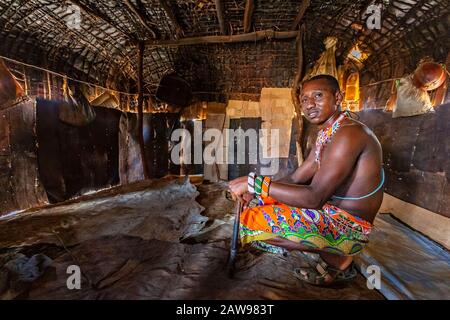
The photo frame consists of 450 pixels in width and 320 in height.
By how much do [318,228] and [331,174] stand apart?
0.44m

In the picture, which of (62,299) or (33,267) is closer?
(62,299)

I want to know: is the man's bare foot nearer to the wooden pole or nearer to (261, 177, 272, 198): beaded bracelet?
(261, 177, 272, 198): beaded bracelet

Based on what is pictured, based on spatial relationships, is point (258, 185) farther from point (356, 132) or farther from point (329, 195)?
point (356, 132)

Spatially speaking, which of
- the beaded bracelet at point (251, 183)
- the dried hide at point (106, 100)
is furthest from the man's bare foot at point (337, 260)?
the dried hide at point (106, 100)

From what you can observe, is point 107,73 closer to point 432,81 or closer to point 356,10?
point 356,10

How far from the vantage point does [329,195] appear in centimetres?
153

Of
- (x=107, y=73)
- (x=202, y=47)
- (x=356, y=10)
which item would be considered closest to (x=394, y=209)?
(x=356, y=10)

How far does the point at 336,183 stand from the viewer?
4.98ft

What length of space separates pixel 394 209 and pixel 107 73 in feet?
27.0

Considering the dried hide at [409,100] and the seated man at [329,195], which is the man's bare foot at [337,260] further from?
the dried hide at [409,100]

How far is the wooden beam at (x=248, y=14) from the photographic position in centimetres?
374

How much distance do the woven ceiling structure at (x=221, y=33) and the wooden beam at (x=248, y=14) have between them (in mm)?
18

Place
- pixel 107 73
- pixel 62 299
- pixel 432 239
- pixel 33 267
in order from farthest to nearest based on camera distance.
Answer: pixel 107 73 → pixel 432 239 → pixel 33 267 → pixel 62 299

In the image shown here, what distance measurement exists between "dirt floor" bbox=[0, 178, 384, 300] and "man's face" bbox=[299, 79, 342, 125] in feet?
4.89
